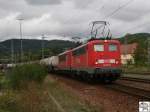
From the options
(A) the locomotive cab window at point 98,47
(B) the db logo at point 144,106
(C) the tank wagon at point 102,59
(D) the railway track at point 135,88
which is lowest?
(D) the railway track at point 135,88

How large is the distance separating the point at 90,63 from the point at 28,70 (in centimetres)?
473

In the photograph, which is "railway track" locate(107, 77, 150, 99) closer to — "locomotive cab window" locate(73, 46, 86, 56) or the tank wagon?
the tank wagon

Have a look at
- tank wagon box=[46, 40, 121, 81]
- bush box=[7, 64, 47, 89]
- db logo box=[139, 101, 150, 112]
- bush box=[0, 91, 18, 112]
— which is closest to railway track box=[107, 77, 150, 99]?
tank wagon box=[46, 40, 121, 81]

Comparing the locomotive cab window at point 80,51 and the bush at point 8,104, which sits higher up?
the locomotive cab window at point 80,51

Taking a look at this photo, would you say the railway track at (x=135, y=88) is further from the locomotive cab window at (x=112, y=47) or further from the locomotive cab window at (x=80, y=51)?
the locomotive cab window at (x=80, y=51)

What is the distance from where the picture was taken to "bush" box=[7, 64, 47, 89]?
20500 mm

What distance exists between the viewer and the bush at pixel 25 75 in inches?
807

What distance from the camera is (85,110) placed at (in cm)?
1213

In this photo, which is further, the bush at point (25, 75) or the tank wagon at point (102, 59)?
the tank wagon at point (102, 59)

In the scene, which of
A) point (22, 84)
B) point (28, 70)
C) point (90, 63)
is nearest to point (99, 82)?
point (90, 63)

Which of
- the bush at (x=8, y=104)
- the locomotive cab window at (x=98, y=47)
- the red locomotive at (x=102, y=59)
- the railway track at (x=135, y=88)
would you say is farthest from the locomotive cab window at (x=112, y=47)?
the bush at (x=8, y=104)

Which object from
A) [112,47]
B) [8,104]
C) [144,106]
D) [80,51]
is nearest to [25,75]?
[112,47]

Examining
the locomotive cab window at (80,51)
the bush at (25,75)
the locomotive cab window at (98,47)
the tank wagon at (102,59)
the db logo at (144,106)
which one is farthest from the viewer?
the locomotive cab window at (80,51)

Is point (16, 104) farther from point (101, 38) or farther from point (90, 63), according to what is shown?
point (101, 38)
